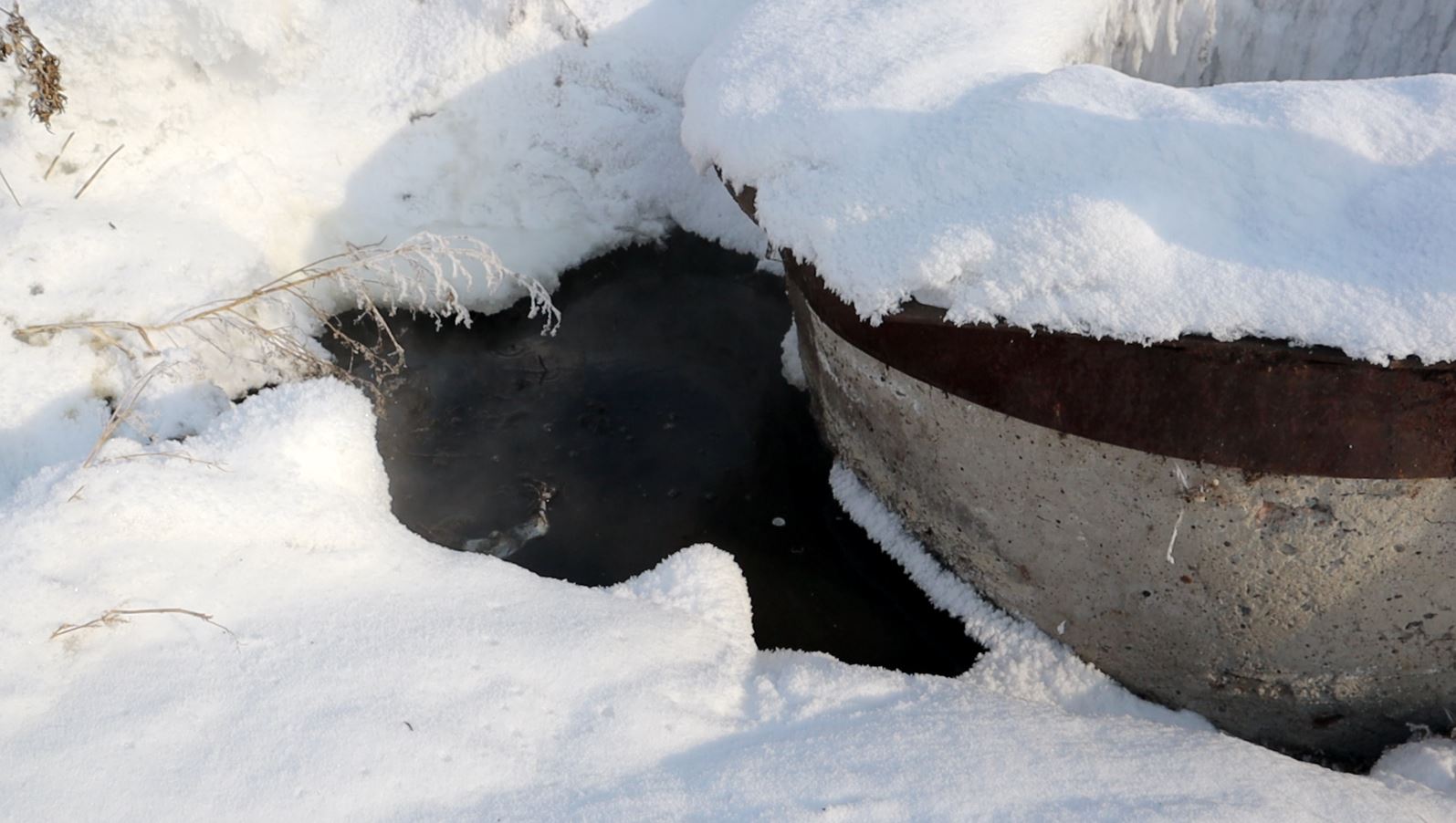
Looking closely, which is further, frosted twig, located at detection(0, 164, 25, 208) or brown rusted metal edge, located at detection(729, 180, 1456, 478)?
frosted twig, located at detection(0, 164, 25, 208)

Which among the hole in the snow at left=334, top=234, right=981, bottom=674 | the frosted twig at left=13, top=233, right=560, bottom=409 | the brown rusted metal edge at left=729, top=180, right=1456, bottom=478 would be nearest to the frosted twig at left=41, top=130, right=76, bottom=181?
the frosted twig at left=13, top=233, right=560, bottom=409

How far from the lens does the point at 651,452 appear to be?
3.05 meters

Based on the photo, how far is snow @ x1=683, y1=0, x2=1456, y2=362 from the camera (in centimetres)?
178

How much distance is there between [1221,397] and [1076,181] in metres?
0.48

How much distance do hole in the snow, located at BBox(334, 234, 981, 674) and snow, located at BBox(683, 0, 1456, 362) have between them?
873 mm

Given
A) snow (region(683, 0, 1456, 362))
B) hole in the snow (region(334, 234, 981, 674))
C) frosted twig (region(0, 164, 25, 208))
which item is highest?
snow (region(683, 0, 1456, 362))

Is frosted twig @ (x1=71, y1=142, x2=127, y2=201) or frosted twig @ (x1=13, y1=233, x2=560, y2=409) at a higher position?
frosted twig @ (x1=71, y1=142, x2=127, y2=201)

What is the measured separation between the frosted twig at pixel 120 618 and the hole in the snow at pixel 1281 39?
2.65 meters

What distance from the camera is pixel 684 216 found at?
12.2ft

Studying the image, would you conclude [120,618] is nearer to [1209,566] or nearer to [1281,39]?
[1209,566]

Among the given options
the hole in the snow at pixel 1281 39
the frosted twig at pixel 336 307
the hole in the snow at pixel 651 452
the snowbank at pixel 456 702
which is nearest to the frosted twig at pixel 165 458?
the snowbank at pixel 456 702

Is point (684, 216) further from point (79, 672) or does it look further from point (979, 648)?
point (79, 672)

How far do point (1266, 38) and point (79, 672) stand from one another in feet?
11.4

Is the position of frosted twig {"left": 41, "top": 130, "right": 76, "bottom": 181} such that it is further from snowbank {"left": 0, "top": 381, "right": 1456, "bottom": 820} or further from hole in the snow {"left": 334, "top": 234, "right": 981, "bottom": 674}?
snowbank {"left": 0, "top": 381, "right": 1456, "bottom": 820}
